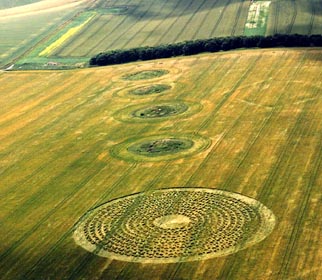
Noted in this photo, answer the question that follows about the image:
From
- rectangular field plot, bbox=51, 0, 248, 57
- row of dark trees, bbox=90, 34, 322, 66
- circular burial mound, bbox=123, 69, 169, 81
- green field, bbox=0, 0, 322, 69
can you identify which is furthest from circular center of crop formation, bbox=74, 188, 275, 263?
rectangular field plot, bbox=51, 0, 248, 57

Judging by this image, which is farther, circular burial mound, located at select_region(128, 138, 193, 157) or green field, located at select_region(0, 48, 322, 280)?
circular burial mound, located at select_region(128, 138, 193, 157)

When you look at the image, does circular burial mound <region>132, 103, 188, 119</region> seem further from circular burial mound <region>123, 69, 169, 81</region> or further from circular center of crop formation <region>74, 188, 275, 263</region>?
circular center of crop formation <region>74, 188, 275, 263</region>

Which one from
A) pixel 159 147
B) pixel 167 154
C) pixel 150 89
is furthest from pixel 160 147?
pixel 150 89

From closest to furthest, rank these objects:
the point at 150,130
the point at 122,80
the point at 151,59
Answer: the point at 150,130, the point at 122,80, the point at 151,59

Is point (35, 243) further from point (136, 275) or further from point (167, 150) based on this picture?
point (167, 150)

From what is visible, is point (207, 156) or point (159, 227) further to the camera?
point (207, 156)

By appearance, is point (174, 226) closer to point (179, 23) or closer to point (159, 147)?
point (159, 147)

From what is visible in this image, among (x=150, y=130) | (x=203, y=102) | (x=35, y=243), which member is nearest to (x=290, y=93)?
(x=203, y=102)
